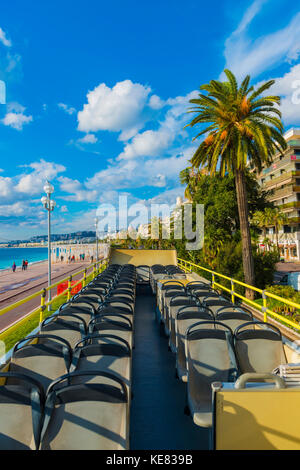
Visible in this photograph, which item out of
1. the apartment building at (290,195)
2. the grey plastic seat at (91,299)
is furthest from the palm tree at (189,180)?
the grey plastic seat at (91,299)

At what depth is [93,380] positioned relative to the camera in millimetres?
2711

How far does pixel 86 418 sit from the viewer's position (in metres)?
2.06

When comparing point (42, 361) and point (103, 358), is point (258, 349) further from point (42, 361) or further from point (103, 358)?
point (42, 361)

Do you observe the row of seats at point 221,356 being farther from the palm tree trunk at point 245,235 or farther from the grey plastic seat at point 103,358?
the palm tree trunk at point 245,235

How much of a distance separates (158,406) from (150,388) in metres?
0.50

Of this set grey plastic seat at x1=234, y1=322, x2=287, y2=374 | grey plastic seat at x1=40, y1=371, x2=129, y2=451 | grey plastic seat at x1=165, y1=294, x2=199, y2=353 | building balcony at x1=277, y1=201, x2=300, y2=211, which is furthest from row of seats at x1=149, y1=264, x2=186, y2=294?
building balcony at x1=277, y1=201, x2=300, y2=211

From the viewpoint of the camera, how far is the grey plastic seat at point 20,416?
6.76ft

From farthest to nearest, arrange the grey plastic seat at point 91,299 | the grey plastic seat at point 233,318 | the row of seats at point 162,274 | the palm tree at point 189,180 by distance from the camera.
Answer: the palm tree at point 189,180 → the row of seats at point 162,274 → the grey plastic seat at point 91,299 → the grey plastic seat at point 233,318

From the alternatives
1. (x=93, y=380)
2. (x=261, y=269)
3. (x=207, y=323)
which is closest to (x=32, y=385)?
(x=93, y=380)

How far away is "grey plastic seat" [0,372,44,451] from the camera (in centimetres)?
206

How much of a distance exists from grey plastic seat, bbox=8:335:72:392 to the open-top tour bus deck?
0.03 feet

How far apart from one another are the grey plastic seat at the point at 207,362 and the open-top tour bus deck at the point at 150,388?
12 mm

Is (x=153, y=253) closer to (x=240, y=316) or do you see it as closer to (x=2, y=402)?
(x=240, y=316)

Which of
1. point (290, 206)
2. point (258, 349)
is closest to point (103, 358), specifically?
point (258, 349)
